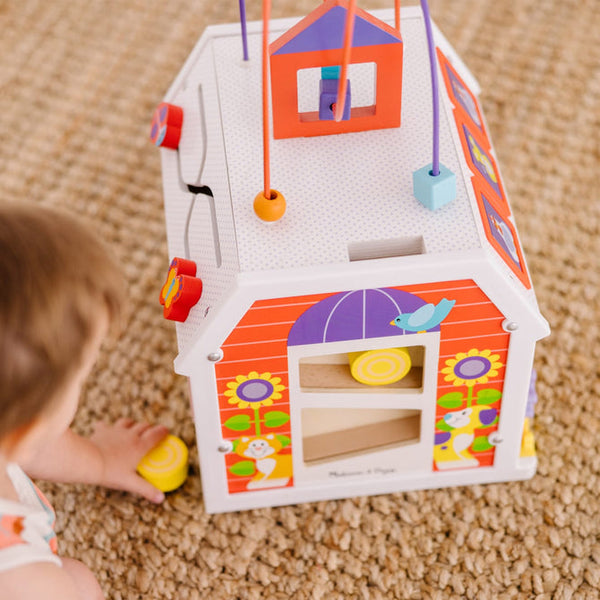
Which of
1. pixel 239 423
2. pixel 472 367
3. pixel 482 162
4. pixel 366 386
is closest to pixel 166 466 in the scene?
pixel 239 423

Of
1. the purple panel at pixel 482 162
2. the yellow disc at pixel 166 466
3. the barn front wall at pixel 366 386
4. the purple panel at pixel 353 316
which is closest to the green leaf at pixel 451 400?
the barn front wall at pixel 366 386

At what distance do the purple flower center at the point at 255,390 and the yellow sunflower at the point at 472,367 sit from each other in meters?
0.18

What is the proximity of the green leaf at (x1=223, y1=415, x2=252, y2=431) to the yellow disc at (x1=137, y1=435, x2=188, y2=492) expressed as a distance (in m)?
0.14

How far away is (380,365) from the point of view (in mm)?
853

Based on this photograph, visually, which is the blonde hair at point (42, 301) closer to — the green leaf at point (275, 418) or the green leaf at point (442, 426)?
the green leaf at point (275, 418)

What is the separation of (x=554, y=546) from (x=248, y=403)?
0.39 meters

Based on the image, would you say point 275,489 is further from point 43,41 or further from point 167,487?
point 43,41

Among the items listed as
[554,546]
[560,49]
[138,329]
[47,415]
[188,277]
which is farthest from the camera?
[560,49]

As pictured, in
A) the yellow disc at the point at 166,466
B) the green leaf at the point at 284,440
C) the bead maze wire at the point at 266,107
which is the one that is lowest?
the yellow disc at the point at 166,466

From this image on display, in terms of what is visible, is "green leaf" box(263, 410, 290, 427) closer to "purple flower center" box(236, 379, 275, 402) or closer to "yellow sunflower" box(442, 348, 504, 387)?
"purple flower center" box(236, 379, 275, 402)

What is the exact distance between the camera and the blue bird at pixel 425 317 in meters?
0.79

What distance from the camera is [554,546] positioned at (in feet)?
3.15

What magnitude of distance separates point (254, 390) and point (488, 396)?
0.24 metres

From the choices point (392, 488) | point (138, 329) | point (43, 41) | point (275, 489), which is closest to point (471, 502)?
point (392, 488)
